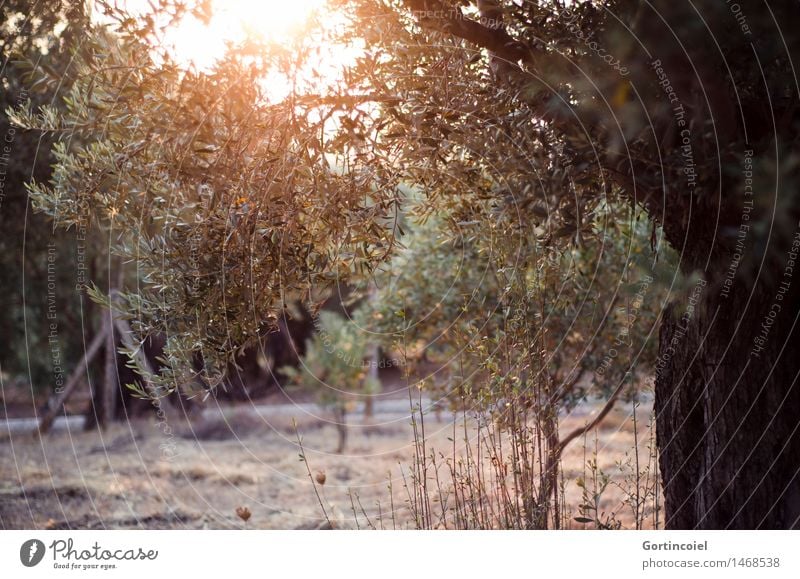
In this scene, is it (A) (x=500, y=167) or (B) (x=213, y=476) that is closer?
(A) (x=500, y=167)

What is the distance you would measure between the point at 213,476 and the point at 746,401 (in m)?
5.76

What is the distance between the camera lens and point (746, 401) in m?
3.19

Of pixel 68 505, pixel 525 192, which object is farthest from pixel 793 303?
pixel 68 505

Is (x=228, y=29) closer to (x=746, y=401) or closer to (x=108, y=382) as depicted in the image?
(x=746, y=401)

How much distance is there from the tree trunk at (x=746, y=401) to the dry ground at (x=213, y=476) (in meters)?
1.26

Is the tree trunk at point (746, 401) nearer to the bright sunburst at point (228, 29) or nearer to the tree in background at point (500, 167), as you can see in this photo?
the tree in background at point (500, 167)

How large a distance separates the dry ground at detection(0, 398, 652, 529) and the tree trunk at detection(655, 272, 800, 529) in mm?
1261

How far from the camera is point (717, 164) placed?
8.93 feet

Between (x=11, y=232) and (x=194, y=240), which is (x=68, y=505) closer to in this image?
(x=11, y=232)

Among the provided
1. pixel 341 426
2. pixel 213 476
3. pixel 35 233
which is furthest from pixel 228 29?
pixel 341 426

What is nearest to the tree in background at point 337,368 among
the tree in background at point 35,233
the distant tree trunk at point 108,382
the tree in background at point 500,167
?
the distant tree trunk at point 108,382

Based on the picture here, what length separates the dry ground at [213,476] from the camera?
5953mm

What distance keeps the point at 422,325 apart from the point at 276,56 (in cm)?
346
